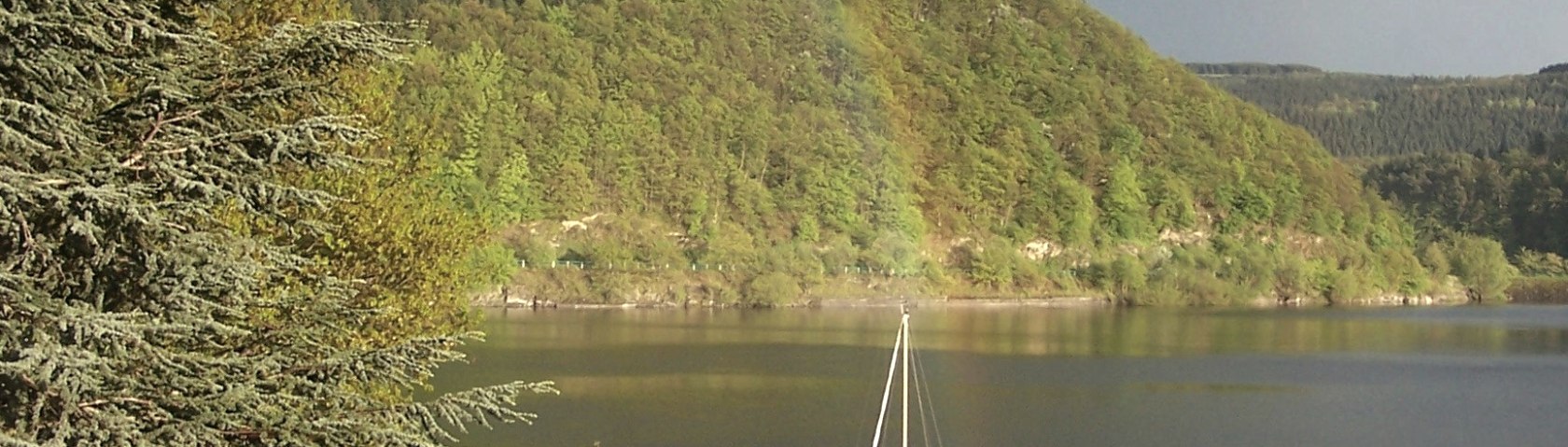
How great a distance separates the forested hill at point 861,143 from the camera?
82.4m

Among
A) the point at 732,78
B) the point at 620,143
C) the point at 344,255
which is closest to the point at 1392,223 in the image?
the point at 732,78

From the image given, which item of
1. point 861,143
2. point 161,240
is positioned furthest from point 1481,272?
point 161,240

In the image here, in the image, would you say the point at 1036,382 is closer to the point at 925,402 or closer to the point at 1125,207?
the point at 925,402

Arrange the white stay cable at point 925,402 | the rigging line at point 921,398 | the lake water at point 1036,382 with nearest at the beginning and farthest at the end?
the lake water at point 1036,382 < the rigging line at point 921,398 < the white stay cable at point 925,402

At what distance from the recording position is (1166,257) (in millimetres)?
91688

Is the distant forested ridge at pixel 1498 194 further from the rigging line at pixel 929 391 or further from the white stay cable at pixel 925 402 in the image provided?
the white stay cable at pixel 925 402

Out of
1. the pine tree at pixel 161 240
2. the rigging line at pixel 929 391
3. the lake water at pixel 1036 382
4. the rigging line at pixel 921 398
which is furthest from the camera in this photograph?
the rigging line at pixel 921 398

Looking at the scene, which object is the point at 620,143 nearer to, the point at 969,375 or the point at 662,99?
the point at 662,99

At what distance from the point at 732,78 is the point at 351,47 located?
A: 3656 inches

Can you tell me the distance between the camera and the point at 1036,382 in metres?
35.1

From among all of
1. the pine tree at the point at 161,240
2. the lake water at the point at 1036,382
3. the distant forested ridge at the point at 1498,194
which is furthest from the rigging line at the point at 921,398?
the distant forested ridge at the point at 1498,194

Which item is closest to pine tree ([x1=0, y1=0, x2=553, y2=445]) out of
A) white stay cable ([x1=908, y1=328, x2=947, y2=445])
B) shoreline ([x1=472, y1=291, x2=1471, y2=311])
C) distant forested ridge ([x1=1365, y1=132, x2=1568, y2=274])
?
white stay cable ([x1=908, y1=328, x2=947, y2=445])

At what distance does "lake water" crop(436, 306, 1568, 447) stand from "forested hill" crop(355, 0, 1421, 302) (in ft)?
74.9

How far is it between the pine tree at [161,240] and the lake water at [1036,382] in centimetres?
1481
